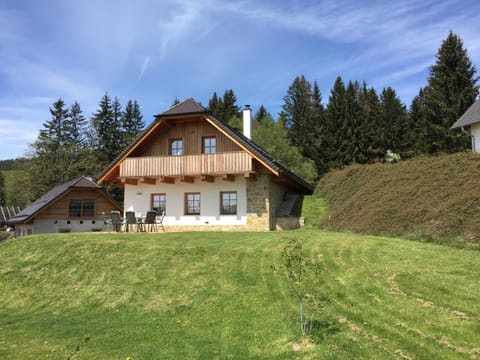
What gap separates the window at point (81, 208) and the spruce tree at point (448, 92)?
26601 millimetres

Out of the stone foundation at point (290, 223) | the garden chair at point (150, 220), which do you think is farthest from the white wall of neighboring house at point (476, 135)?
the garden chair at point (150, 220)

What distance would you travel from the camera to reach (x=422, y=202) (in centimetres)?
1245

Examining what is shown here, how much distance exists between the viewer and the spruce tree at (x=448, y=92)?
2839cm

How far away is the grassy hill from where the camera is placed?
10.5 metres

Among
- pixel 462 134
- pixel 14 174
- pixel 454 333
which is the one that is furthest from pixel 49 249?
pixel 14 174

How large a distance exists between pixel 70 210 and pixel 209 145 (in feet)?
48.9

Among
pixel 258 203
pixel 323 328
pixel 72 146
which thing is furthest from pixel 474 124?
pixel 72 146

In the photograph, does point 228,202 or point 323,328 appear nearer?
point 323,328

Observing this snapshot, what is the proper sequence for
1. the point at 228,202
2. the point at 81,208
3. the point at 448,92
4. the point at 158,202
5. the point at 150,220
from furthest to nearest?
the point at 448,92
the point at 81,208
the point at 158,202
the point at 228,202
the point at 150,220

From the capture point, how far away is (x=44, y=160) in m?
41.7

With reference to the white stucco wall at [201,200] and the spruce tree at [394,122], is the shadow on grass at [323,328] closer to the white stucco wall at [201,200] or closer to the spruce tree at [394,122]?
the white stucco wall at [201,200]

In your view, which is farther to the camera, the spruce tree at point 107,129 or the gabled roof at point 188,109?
the spruce tree at point 107,129

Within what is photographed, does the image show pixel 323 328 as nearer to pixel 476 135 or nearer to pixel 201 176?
pixel 201 176

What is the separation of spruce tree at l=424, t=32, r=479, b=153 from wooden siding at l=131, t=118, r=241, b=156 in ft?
60.6
